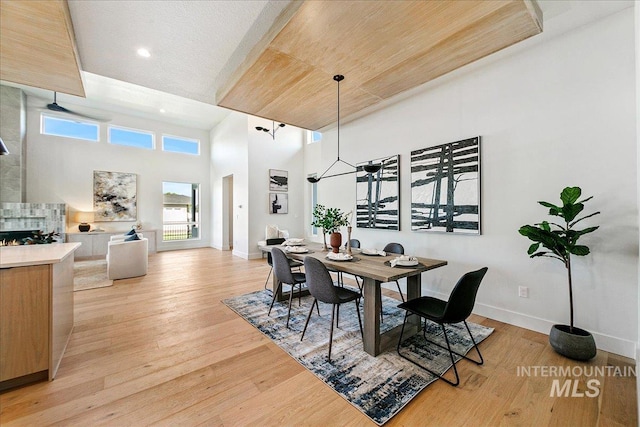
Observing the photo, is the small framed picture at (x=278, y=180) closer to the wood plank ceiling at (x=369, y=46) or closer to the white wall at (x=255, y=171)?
the white wall at (x=255, y=171)

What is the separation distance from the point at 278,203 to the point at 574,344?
20.5 ft

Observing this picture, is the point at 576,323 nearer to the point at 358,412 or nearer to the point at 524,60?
the point at 358,412

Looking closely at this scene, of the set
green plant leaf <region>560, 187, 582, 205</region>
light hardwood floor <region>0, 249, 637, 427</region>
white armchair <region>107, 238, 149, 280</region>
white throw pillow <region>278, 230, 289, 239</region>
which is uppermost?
green plant leaf <region>560, 187, 582, 205</region>

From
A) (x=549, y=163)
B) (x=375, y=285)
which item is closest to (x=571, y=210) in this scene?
(x=549, y=163)

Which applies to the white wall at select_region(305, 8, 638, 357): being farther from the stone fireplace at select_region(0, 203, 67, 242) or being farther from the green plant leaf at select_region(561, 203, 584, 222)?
the stone fireplace at select_region(0, 203, 67, 242)

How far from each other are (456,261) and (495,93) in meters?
2.09

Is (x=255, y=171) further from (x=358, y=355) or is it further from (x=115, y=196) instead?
(x=358, y=355)

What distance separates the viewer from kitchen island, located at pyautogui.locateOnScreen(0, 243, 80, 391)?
173 cm

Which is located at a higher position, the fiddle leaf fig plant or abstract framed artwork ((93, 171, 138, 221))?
abstract framed artwork ((93, 171, 138, 221))

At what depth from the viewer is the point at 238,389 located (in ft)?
5.98

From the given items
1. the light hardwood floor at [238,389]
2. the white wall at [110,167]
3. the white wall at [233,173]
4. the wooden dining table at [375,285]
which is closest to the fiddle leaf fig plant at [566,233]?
the light hardwood floor at [238,389]

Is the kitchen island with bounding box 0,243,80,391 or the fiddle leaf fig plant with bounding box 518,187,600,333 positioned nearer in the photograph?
the kitchen island with bounding box 0,243,80,391

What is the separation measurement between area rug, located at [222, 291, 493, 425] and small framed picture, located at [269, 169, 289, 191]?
4233 millimetres

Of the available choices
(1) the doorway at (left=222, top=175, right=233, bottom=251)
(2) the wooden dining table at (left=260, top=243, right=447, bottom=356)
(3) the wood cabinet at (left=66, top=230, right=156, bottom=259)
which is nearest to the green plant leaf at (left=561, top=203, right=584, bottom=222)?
(2) the wooden dining table at (left=260, top=243, right=447, bottom=356)
